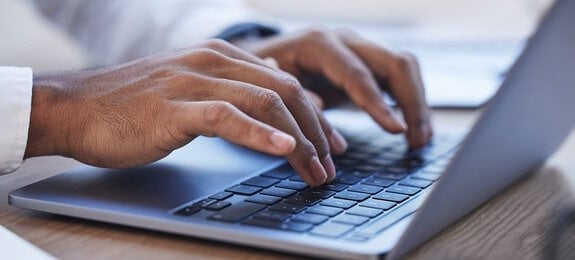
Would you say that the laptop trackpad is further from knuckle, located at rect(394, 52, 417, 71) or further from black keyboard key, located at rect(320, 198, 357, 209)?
knuckle, located at rect(394, 52, 417, 71)

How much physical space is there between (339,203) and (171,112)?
15 cm

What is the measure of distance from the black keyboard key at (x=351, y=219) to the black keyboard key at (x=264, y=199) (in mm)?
60

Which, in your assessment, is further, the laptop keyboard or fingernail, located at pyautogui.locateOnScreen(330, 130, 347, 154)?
fingernail, located at pyautogui.locateOnScreen(330, 130, 347, 154)

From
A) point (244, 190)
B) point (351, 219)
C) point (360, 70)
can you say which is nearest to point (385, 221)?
point (351, 219)

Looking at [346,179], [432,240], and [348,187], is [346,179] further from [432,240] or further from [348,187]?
[432,240]

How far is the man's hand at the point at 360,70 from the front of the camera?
0.91 meters

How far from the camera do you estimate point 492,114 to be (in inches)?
20.4

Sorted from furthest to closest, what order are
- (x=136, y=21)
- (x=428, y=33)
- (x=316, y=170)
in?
1. (x=428, y=33)
2. (x=136, y=21)
3. (x=316, y=170)

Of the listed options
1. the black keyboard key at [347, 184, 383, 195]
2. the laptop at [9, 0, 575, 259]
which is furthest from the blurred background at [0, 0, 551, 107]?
the black keyboard key at [347, 184, 383, 195]

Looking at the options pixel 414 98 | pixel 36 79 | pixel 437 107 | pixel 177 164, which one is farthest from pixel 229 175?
pixel 437 107

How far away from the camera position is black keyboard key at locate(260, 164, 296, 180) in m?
0.70

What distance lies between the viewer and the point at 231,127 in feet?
2.01

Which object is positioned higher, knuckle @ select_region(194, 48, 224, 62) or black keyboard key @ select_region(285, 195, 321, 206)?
knuckle @ select_region(194, 48, 224, 62)

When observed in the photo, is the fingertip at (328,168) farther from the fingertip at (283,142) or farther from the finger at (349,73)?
the finger at (349,73)
